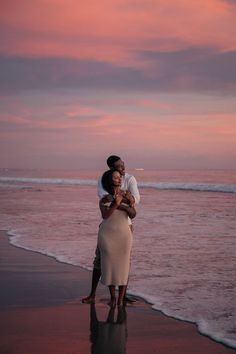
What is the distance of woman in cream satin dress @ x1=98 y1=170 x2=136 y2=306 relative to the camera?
20.6ft

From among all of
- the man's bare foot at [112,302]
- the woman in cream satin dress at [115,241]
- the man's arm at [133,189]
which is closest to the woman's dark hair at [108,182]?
the woman in cream satin dress at [115,241]

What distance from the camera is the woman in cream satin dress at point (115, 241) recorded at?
247 inches

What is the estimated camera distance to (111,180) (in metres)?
6.23

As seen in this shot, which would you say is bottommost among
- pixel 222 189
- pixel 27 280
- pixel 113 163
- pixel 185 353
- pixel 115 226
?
pixel 185 353

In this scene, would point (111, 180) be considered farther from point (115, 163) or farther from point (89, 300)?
point (89, 300)

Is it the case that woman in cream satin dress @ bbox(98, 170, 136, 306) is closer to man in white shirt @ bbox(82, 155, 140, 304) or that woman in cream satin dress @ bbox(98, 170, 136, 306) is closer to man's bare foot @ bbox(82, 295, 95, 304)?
man in white shirt @ bbox(82, 155, 140, 304)

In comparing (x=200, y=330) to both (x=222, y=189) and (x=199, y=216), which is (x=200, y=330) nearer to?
(x=199, y=216)

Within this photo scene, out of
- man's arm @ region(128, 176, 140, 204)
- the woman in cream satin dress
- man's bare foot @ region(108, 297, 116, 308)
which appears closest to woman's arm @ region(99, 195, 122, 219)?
the woman in cream satin dress

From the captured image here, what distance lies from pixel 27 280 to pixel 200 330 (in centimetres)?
316

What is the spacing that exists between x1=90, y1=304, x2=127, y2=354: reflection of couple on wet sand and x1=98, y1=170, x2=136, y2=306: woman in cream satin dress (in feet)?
1.29

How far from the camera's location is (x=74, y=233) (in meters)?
14.0

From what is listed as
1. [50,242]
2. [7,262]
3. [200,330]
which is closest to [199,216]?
[50,242]

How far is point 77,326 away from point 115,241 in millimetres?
1282

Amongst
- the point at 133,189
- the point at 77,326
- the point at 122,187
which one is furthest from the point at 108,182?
the point at 77,326
